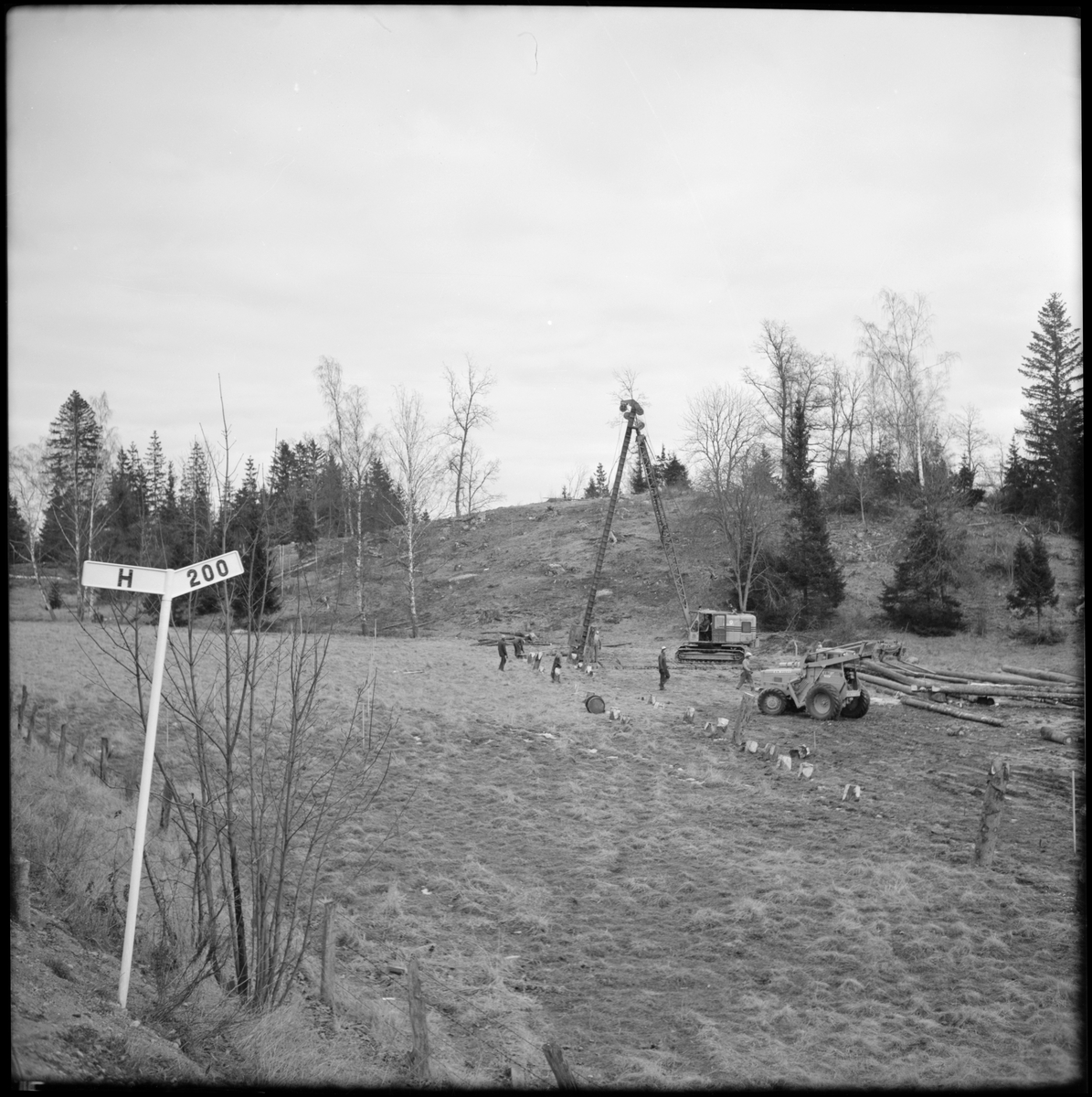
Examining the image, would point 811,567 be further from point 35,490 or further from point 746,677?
point 35,490

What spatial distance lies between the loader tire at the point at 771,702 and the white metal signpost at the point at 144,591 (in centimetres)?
1775

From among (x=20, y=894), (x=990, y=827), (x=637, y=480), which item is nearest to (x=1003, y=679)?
(x=990, y=827)

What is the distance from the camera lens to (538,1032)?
6082 mm

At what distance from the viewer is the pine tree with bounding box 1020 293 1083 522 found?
11479mm

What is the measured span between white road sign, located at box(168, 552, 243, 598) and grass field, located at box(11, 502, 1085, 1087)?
2968mm

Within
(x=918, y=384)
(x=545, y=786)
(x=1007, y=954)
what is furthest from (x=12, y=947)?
(x=918, y=384)

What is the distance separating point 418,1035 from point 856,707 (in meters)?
17.7

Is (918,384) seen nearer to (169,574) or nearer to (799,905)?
(799,905)

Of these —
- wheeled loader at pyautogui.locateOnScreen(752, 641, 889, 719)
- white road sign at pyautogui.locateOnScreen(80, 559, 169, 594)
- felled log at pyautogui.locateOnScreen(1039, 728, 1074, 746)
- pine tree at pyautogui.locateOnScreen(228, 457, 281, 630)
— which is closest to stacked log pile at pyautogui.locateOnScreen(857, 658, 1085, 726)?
felled log at pyautogui.locateOnScreen(1039, 728, 1074, 746)

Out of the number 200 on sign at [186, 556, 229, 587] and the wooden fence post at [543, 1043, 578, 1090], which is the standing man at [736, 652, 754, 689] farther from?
the number 200 on sign at [186, 556, 229, 587]

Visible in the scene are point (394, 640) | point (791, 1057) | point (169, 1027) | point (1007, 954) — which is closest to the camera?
point (169, 1027)

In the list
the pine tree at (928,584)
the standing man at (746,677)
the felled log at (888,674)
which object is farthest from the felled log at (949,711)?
the pine tree at (928,584)

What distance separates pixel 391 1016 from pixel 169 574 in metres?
3.87

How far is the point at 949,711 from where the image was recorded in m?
20.3
